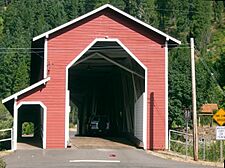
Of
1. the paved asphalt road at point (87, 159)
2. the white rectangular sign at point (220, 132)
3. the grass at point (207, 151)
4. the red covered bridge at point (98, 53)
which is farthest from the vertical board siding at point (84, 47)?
the white rectangular sign at point (220, 132)

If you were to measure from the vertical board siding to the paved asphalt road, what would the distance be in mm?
1791

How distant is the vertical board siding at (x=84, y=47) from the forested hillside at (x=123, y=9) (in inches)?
1435

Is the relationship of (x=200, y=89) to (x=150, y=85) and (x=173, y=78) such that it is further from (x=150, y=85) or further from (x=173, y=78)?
(x=150, y=85)

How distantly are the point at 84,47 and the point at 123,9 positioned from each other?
125583 millimetres

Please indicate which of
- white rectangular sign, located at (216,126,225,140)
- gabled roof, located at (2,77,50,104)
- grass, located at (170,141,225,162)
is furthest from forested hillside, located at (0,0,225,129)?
white rectangular sign, located at (216,126,225,140)

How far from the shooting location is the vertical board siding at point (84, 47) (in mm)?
33281

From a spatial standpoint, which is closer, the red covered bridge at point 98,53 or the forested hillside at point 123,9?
the red covered bridge at point 98,53

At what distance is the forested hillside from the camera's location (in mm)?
115125

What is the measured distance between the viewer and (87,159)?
2769 cm

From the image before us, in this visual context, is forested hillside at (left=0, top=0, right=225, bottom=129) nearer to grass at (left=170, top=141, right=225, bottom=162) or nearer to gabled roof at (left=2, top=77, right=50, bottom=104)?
grass at (left=170, top=141, right=225, bottom=162)

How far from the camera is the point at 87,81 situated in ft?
175

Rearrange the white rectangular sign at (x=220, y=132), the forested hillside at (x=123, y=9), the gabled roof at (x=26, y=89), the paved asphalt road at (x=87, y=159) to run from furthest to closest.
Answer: the forested hillside at (x=123, y=9), the gabled roof at (x=26, y=89), the white rectangular sign at (x=220, y=132), the paved asphalt road at (x=87, y=159)

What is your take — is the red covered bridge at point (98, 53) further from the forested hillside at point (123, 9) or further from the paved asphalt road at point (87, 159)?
the forested hillside at point (123, 9)

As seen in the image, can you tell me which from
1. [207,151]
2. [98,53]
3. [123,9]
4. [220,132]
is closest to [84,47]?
[98,53]
